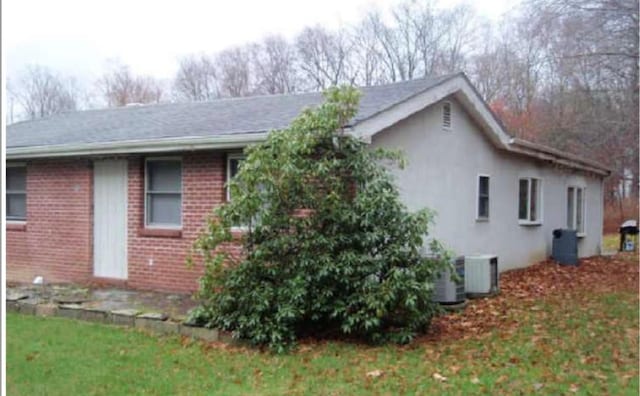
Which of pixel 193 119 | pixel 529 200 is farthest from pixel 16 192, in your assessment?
pixel 529 200

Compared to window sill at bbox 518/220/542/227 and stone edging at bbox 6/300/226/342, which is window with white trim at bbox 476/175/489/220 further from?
stone edging at bbox 6/300/226/342

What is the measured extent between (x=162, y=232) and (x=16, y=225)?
12.3 ft

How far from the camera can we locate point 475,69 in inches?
1206

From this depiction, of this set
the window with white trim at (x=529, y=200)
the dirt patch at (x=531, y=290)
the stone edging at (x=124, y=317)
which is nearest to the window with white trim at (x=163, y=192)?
the stone edging at (x=124, y=317)

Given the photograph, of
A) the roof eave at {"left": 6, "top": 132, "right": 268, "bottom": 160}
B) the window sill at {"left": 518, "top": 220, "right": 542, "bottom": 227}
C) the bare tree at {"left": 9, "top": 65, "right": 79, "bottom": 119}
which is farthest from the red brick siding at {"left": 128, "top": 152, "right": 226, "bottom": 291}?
the bare tree at {"left": 9, "top": 65, "right": 79, "bottom": 119}

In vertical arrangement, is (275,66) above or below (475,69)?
above

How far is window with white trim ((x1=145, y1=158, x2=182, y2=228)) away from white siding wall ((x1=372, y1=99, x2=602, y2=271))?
3.38m

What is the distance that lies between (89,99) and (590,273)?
33.1 m

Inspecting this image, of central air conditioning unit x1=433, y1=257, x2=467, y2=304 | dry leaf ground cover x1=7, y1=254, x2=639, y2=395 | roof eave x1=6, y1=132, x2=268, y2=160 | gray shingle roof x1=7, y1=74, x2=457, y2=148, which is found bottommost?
dry leaf ground cover x1=7, y1=254, x2=639, y2=395

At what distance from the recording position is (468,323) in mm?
8422

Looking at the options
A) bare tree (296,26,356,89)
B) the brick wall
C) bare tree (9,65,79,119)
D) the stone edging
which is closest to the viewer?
the stone edging

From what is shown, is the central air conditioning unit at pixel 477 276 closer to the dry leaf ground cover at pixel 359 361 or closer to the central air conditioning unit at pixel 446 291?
the central air conditioning unit at pixel 446 291

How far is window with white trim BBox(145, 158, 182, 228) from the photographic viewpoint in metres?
10.7

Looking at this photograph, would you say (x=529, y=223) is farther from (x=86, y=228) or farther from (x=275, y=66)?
(x=275, y=66)
